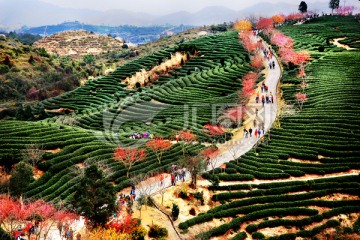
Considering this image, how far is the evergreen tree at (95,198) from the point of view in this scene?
28.8 meters

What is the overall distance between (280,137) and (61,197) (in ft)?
97.7

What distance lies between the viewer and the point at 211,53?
103 meters

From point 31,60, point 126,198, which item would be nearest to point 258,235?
point 126,198

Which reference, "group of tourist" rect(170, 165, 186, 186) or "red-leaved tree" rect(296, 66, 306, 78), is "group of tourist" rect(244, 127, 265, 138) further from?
"red-leaved tree" rect(296, 66, 306, 78)

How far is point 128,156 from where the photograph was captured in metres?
40.5

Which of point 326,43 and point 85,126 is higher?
point 326,43

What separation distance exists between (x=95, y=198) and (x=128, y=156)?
11705mm

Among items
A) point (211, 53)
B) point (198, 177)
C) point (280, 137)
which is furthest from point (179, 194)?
point (211, 53)

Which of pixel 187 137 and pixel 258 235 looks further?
pixel 187 137

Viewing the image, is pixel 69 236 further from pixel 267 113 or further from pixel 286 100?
pixel 286 100

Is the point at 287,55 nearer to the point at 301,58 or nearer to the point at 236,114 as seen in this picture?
the point at 301,58

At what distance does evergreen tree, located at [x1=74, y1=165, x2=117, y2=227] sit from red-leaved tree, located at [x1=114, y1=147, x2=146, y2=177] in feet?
32.9

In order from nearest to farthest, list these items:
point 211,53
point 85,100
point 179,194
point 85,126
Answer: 1. point 179,194
2. point 85,126
3. point 85,100
4. point 211,53

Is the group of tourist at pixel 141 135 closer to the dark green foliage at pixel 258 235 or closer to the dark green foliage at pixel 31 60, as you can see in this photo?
the dark green foliage at pixel 258 235
